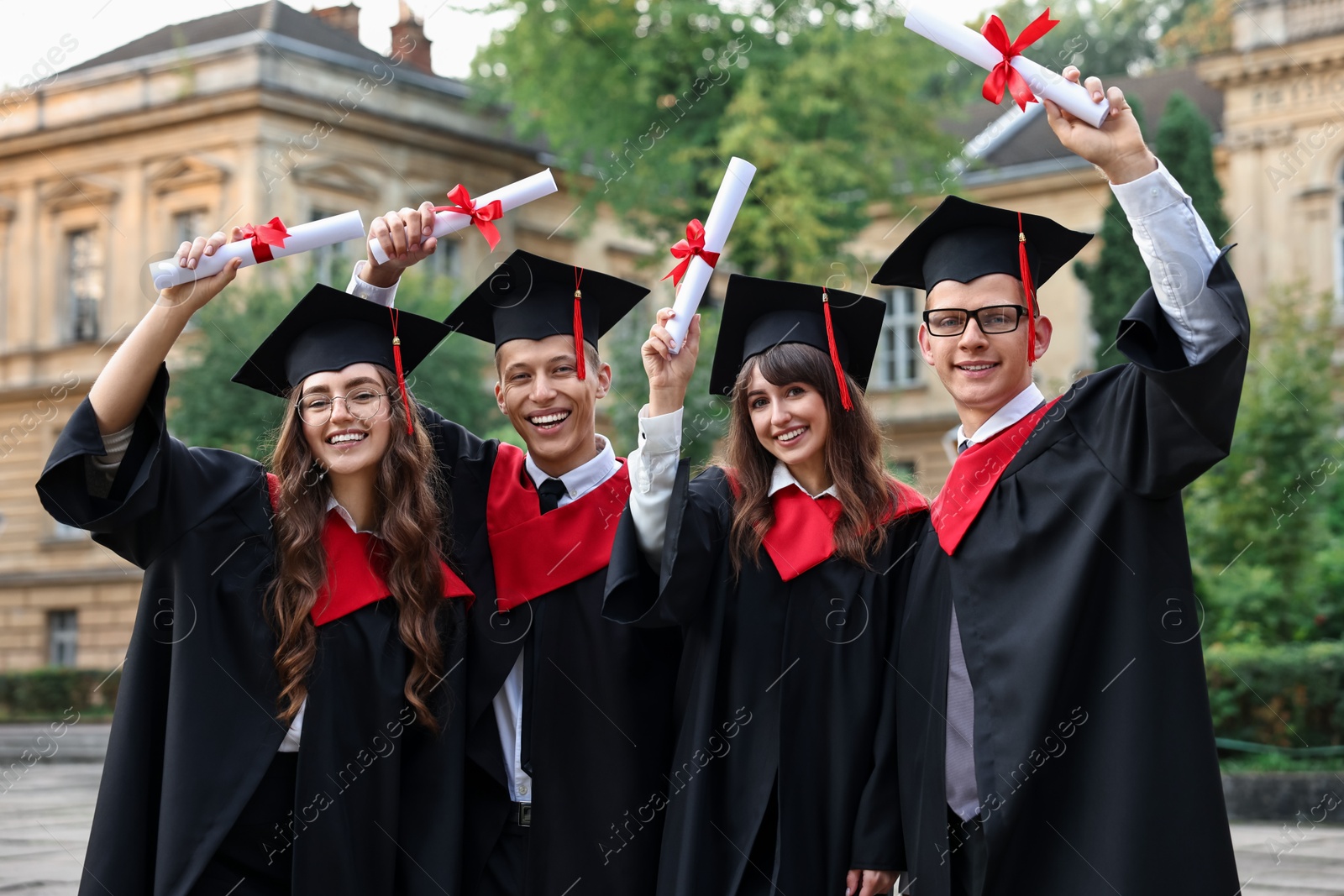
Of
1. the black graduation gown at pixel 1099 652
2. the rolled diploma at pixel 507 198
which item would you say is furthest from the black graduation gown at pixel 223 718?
the black graduation gown at pixel 1099 652

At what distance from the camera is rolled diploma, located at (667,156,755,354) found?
3.47 meters

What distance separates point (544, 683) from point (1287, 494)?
11.5m

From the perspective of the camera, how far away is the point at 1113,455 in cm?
321

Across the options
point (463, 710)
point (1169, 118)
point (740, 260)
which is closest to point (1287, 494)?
point (740, 260)

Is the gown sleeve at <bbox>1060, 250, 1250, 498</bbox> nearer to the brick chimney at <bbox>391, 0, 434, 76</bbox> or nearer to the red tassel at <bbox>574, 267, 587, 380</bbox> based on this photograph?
the red tassel at <bbox>574, 267, 587, 380</bbox>

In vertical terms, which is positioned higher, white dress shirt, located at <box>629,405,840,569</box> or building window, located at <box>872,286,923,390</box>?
building window, located at <box>872,286,923,390</box>

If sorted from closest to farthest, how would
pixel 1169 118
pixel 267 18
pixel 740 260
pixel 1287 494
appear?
pixel 1287 494, pixel 740 260, pixel 1169 118, pixel 267 18

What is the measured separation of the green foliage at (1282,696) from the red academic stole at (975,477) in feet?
27.7

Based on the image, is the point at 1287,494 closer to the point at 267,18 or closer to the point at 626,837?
the point at 626,837

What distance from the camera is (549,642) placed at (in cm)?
384

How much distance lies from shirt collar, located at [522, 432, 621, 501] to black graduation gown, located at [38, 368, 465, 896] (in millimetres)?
667

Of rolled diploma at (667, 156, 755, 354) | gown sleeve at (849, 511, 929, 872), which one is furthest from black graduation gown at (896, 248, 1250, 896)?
rolled diploma at (667, 156, 755, 354)

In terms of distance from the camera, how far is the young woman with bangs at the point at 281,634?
3.41 metres

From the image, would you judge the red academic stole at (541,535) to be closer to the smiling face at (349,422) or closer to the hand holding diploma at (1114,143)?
the smiling face at (349,422)
